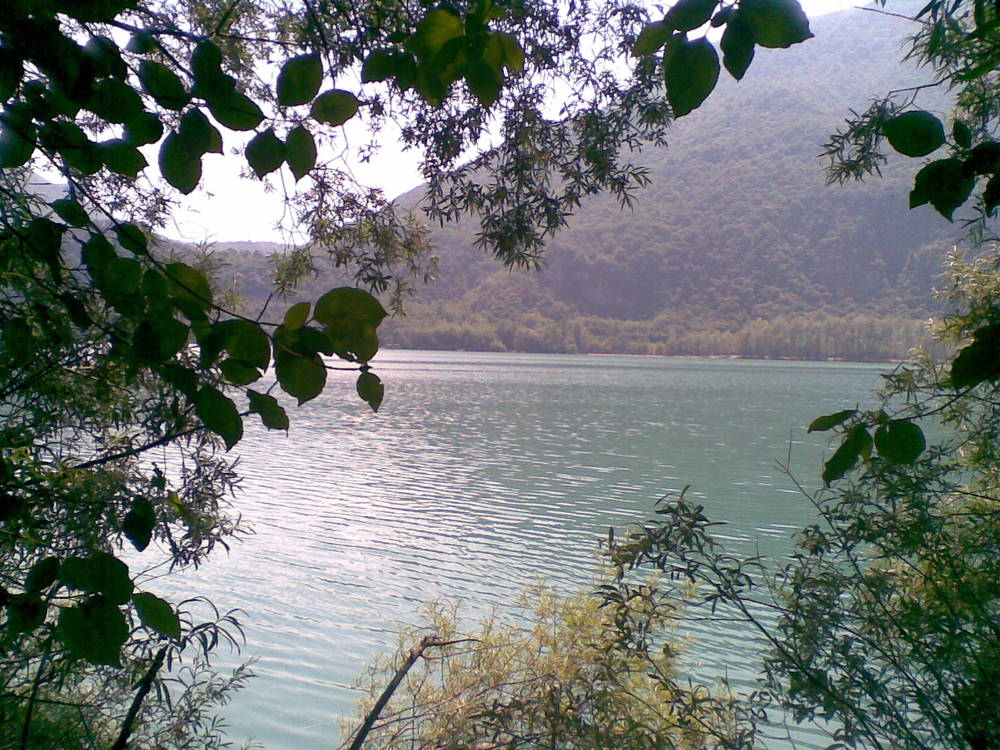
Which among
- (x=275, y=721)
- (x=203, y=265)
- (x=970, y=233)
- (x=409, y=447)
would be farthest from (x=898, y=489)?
(x=409, y=447)

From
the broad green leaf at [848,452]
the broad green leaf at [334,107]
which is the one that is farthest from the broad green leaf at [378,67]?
the broad green leaf at [848,452]

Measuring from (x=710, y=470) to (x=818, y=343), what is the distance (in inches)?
1769

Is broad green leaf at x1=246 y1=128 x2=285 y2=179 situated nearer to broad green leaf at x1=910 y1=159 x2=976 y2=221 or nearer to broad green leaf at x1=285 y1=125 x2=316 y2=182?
broad green leaf at x1=285 y1=125 x2=316 y2=182

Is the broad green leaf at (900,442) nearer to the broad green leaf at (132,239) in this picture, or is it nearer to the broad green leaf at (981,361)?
the broad green leaf at (981,361)

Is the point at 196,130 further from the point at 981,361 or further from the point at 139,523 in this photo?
the point at 981,361

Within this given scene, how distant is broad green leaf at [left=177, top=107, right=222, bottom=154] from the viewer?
68 cm

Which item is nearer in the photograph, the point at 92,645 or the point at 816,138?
the point at 92,645

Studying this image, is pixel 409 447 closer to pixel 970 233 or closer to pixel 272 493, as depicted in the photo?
pixel 272 493

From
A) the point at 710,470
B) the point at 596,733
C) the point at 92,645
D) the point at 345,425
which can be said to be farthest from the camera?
the point at 345,425

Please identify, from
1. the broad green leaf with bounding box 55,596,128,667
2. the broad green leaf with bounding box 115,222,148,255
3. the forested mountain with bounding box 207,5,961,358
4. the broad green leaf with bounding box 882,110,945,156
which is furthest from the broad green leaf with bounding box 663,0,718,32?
the forested mountain with bounding box 207,5,961,358

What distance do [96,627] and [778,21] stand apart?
70cm

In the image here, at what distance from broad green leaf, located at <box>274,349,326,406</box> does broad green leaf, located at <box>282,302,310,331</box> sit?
1.0 inches

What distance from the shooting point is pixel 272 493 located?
1261 cm

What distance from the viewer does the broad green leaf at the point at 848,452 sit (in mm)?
738
